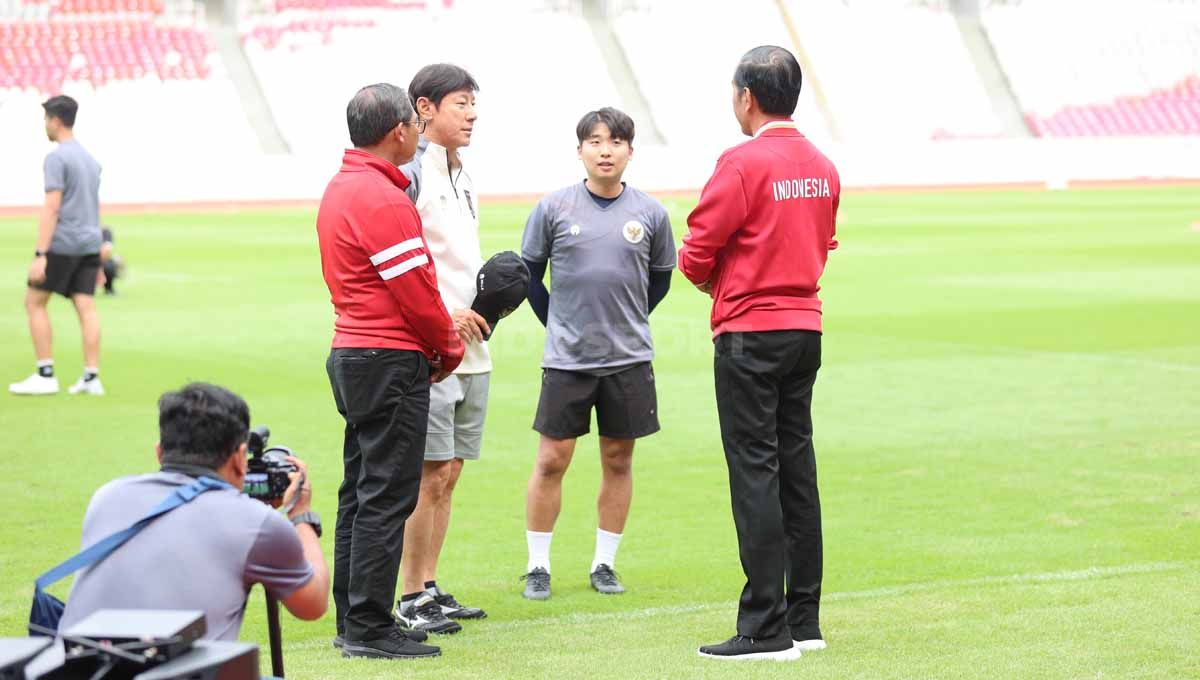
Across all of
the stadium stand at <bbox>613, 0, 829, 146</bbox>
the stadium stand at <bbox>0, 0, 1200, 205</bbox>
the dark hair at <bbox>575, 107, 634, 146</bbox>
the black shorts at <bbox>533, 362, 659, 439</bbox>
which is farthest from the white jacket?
the stadium stand at <bbox>613, 0, 829, 146</bbox>

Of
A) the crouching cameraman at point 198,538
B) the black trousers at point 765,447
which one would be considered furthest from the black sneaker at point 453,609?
the crouching cameraman at point 198,538

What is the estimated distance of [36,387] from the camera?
12.7 m

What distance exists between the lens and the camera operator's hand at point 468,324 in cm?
650

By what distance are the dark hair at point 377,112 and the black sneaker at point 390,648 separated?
68.8 inches

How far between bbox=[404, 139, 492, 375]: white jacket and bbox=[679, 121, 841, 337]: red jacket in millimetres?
1047

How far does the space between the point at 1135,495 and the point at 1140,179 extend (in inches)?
1642

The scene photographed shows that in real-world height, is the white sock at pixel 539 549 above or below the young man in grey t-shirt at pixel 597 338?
below

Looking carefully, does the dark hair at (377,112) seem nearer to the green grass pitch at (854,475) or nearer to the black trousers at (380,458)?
the black trousers at (380,458)

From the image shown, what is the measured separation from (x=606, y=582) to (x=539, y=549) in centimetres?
32

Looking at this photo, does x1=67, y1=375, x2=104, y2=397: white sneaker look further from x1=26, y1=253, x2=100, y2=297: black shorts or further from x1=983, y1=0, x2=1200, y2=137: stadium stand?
x1=983, y1=0, x2=1200, y2=137: stadium stand

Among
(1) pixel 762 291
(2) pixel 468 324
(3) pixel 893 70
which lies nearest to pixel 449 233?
(2) pixel 468 324

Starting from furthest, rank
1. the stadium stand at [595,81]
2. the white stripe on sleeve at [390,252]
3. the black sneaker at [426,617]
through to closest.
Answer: the stadium stand at [595,81] < the black sneaker at [426,617] < the white stripe on sleeve at [390,252]

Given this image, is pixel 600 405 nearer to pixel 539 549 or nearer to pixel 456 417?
pixel 539 549

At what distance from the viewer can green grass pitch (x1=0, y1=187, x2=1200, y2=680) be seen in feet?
20.1
